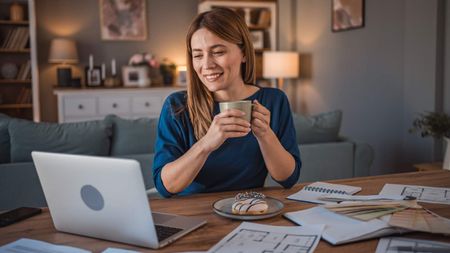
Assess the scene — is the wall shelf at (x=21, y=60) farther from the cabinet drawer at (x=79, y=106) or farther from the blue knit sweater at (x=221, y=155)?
the blue knit sweater at (x=221, y=155)

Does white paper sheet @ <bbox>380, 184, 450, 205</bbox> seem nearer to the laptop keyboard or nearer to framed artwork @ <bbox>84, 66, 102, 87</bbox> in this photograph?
the laptop keyboard

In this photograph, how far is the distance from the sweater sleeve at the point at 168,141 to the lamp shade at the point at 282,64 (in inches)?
137

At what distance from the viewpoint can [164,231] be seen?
1.00 metres

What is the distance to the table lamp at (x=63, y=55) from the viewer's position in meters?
5.18

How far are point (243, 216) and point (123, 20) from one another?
5.10 metres

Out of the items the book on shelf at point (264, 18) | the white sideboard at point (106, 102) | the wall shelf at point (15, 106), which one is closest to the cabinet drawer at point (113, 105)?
the white sideboard at point (106, 102)

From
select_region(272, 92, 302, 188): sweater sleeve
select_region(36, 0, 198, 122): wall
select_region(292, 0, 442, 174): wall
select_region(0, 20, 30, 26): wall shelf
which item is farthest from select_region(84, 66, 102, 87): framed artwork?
select_region(272, 92, 302, 188): sweater sleeve

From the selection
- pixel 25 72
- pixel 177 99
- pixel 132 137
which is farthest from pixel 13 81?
pixel 177 99

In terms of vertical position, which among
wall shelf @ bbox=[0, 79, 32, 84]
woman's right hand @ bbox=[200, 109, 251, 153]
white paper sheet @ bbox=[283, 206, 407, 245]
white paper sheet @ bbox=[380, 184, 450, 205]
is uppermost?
wall shelf @ bbox=[0, 79, 32, 84]

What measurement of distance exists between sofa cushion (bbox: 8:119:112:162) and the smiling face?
1.12 m

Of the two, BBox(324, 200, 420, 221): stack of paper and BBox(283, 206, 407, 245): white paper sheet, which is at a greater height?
BBox(324, 200, 420, 221): stack of paper

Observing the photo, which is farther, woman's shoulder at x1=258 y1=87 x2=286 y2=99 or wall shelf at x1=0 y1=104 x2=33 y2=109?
wall shelf at x1=0 y1=104 x2=33 y2=109

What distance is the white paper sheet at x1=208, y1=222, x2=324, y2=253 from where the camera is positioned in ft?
2.95

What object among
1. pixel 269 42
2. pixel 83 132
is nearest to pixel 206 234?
pixel 83 132
